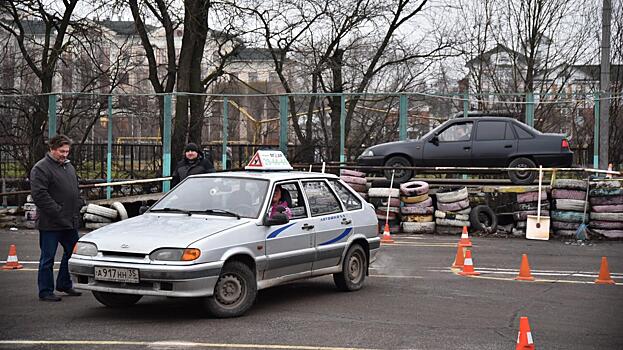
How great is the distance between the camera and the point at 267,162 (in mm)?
10469

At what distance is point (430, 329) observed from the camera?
791cm

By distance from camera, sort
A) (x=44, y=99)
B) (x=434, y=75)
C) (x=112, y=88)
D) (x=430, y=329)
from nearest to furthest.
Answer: (x=430, y=329)
(x=44, y=99)
(x=112, y=88)
(x=434, y=75)

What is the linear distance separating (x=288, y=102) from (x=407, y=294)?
12.1m

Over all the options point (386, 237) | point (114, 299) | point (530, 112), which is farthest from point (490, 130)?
point (114, 299)

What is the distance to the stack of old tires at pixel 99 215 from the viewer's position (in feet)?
60.6

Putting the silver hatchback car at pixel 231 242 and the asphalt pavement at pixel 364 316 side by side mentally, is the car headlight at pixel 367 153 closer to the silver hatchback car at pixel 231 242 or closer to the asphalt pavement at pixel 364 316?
the asphalt pavement at pixel 364 316

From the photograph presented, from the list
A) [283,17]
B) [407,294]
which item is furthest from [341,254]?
[283,17]

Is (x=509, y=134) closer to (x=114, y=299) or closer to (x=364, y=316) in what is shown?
(x=364, y=316)

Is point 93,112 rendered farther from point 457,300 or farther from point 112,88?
point 457,300

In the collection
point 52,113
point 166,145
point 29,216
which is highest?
point 52,113

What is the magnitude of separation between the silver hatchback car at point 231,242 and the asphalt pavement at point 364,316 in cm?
32

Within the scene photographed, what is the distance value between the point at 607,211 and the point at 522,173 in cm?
217

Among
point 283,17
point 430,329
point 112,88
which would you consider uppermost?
point 283,17

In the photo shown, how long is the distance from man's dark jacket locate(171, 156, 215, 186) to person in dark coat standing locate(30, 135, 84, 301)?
10.6ft
